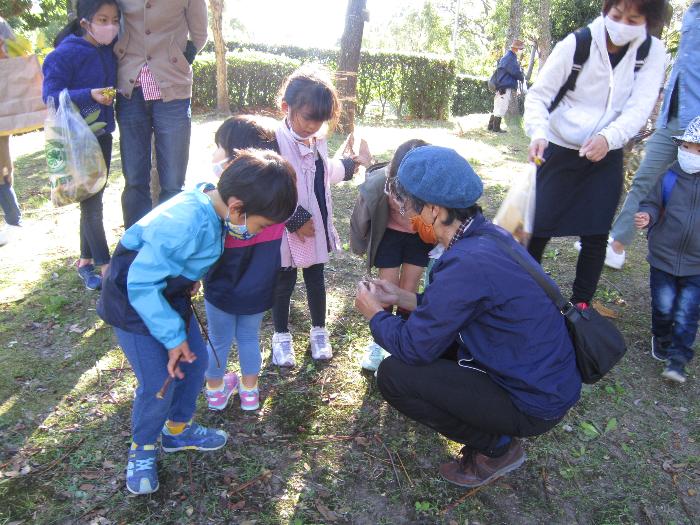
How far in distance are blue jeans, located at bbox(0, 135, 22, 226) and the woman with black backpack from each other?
393 centimetres

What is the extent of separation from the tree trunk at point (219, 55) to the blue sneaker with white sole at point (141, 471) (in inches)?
391

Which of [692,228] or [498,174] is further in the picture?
[498,174]

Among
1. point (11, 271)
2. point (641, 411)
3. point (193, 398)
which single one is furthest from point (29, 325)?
point (641, 411)

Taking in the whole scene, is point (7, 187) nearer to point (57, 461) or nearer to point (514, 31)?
point (57, 461)

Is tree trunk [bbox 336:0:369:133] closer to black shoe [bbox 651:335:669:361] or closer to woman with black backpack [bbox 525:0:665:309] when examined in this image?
woman with black backpack [bbox 525:0:665:309]

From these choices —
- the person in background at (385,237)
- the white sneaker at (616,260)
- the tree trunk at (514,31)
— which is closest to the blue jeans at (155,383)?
the person in background at (385,237)

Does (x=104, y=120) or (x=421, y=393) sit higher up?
(x=104, y=120)

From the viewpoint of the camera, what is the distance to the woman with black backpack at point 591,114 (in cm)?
281

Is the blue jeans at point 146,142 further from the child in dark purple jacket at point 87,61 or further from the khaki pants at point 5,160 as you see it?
the khaki pants at point 5,160

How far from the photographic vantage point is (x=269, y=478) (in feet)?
7.45

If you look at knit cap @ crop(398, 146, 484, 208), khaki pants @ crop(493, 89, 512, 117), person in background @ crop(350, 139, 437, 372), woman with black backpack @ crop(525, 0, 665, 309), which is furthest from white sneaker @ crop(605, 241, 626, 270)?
khaki pants @ crop(493, 89, 512, 117)

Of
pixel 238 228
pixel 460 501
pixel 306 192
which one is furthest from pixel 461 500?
pixel 306 192

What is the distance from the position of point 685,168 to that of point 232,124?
2.43 metres

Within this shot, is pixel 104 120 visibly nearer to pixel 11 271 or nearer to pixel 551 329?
pixel 11 271
